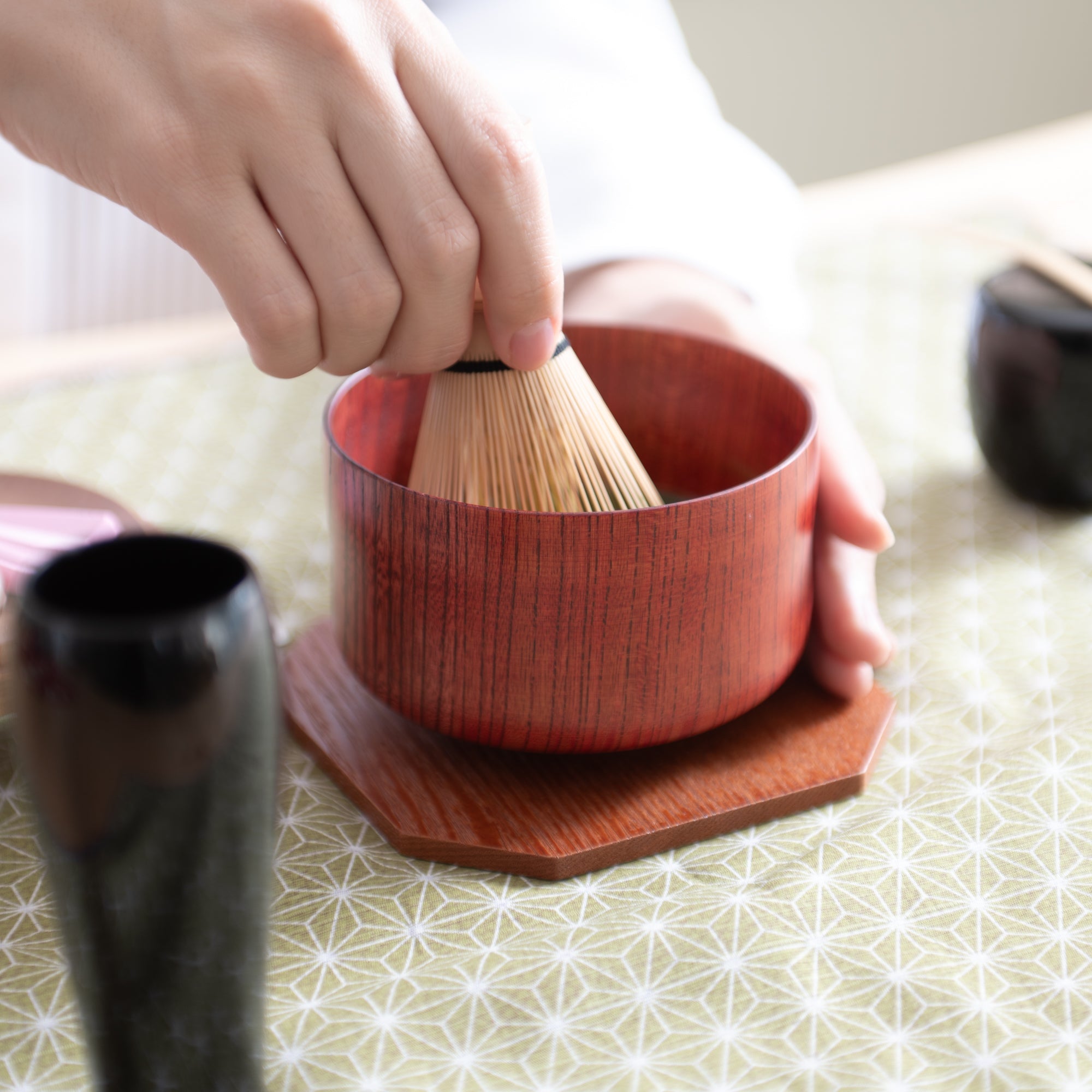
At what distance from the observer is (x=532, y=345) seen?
0.36 metres

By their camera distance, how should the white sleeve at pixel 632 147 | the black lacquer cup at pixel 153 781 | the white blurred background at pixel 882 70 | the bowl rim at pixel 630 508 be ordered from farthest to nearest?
the white blurred background at pixel 882 70
the white sleeve at pixel 632 147
the bowl rim at pixel 630 508
the black lacquer cup at pixel 153 781

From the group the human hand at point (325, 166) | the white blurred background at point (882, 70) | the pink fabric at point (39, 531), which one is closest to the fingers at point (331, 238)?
the human hand at point (325, 166)

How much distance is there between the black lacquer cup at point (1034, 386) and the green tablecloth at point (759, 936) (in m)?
→ 0.07

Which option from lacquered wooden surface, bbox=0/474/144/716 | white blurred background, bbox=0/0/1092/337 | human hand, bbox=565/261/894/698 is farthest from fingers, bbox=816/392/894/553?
white blurred background, bbox=0/0/1092/337

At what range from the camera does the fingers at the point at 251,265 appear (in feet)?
1.14

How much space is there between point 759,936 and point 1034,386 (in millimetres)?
315

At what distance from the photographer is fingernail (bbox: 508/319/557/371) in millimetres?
359

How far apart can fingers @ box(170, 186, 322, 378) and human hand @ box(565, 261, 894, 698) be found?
0.18 metres

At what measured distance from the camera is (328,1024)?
31 cm

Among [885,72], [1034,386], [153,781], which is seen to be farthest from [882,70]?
[153,781]

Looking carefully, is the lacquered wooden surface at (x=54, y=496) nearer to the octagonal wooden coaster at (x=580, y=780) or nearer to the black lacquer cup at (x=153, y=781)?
the octagonal wooden coaster at (x=580, y=780)

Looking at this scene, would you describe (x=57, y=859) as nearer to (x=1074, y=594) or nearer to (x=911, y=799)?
(x=911, y=799)

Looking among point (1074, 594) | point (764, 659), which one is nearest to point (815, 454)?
point (764, 659)

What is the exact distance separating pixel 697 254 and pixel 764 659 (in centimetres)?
30
